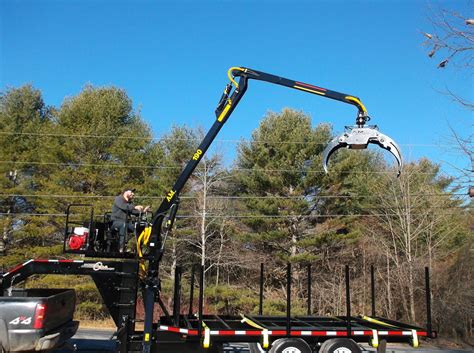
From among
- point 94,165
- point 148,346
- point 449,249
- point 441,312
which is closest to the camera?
point 148,346

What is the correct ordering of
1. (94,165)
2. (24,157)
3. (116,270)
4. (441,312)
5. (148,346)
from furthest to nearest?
(24,157) → (94,165) → (441,312) → (116,270) → (148,346)

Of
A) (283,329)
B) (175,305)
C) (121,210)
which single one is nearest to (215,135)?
(121,210)

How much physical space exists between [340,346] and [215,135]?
4388mm

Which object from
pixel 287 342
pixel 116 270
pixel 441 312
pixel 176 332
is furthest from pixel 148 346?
pixel 441 312

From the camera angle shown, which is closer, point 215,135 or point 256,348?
point 256,348

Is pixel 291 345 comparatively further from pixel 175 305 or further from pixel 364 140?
pixel 364 140

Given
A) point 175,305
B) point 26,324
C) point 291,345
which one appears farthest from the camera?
point 175,305

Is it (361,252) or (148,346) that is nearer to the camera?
(148,346)

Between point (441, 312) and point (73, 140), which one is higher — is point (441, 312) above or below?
below

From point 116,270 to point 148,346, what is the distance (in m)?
1.35

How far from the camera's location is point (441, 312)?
18.9 metres

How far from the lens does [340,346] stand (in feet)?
22.8

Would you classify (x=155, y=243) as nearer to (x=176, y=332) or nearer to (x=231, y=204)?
(x=176, y=332)

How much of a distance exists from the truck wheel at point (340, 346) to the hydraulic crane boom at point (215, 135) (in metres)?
2.87
